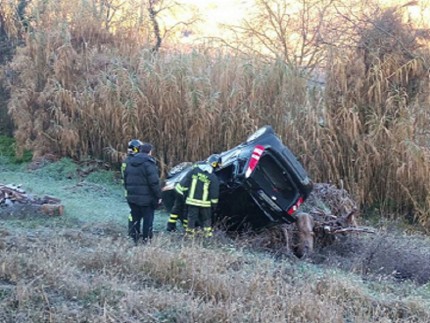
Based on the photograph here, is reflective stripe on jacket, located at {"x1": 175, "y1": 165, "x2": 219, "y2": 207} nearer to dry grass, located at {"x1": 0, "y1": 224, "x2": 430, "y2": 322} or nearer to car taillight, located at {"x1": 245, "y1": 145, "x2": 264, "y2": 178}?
car taillight, located at {"x1": 245, "y1": 145, "x2": 264, "y2": 178}

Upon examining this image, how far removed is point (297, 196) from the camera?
9.45 m

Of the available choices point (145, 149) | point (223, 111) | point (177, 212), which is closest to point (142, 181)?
point (145, 149)

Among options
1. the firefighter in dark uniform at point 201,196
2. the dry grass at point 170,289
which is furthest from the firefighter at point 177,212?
the dry grass at point 170,289

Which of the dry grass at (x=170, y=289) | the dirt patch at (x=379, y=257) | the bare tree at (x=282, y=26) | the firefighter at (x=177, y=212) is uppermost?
the bare tree at (x=282, y=26)

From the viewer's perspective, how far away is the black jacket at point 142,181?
9.09 metres

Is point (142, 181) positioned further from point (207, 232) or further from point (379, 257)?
point (379, 257)

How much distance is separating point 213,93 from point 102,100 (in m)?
2.88

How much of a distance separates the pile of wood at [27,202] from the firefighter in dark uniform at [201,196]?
2436mm

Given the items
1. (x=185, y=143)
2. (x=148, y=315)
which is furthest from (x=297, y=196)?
(x=185, y=143)

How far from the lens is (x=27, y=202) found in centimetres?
1065

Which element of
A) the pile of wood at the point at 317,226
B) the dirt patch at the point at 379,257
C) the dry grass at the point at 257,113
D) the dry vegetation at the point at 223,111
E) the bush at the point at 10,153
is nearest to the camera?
the dry vegetation at the point at 223,111

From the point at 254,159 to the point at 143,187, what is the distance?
1641 mm

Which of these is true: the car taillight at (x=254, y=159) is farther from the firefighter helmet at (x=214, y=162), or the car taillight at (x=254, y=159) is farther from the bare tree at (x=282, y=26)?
the bare tree at (x=282, y=26)

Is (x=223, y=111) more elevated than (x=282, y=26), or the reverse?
(x=282, y=26)
